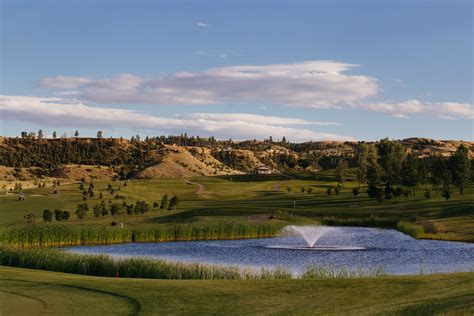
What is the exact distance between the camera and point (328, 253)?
58750mm

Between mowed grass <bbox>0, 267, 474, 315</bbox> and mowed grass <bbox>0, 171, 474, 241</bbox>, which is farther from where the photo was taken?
mowed grass <bbox>0, 171, 474, 241</bbox>

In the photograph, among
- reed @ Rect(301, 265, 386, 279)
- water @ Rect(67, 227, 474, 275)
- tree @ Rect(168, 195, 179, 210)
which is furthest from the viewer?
tree @ Rect(168, 195, 179, 210)

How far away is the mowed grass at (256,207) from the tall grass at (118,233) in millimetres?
4063

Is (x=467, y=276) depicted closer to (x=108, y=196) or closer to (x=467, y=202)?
(x=467, y=202)

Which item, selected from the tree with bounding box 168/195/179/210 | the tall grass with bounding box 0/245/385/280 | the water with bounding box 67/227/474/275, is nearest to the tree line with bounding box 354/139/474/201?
the tree with bounding box 168/195/179/210

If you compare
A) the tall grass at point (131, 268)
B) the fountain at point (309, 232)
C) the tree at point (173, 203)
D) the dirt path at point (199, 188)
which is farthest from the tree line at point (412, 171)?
the tall grass at point (131, 268)

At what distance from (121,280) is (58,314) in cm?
854

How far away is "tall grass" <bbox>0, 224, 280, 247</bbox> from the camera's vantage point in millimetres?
63500

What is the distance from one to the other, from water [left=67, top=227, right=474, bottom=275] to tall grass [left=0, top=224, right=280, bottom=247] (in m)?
2.37

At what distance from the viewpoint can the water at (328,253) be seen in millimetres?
48812

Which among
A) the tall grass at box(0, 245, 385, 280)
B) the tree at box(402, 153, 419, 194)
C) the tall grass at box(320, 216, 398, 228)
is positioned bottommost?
the tall grass at box(320, 216, 398, 228)

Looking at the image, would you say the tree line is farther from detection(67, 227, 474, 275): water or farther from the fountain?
detection(67, 227, 474, 275): water

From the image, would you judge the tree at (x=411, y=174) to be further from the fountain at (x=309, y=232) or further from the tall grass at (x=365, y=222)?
the fountain at (x=309, y=232)

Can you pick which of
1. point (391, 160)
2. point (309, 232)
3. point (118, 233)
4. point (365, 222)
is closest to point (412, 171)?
point (391, 160)
